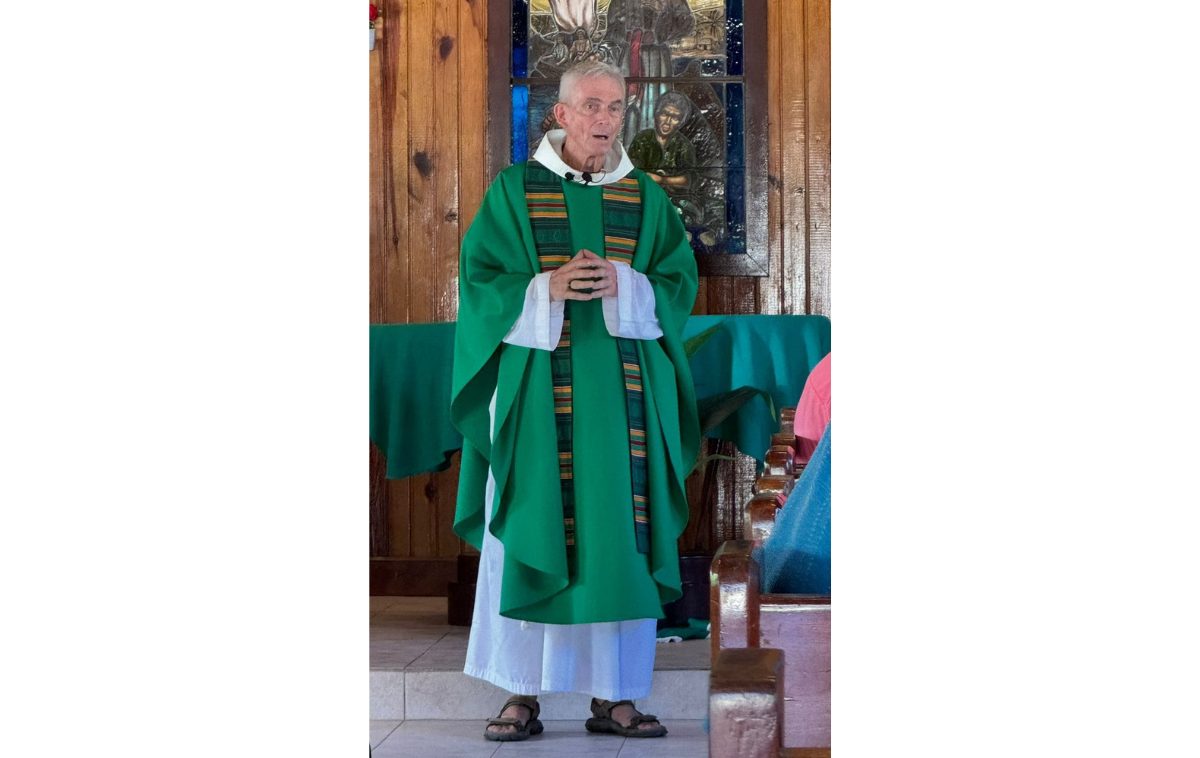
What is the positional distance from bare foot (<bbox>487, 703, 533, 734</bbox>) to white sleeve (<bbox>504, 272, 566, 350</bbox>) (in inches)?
35.8

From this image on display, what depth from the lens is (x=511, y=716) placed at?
325 centimetres

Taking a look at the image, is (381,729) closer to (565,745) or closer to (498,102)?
(565,745)

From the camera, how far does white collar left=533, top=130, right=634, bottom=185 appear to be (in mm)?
3210

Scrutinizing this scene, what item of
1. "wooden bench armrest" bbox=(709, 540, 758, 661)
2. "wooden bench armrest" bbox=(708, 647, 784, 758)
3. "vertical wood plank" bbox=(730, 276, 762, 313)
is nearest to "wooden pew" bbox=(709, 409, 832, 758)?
"wooden bench armrest" bbox=(709, 540, 758, 661)

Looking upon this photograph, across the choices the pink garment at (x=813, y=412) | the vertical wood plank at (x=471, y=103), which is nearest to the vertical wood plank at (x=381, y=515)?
the vertical wood plank at (x=471, y=103)

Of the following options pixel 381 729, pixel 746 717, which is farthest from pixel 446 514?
pixel 746 717

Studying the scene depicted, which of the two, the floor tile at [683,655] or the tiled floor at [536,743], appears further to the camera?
the floor tile at [683,655]

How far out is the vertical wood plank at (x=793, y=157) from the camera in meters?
4.98

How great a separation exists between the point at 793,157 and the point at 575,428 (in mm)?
2247

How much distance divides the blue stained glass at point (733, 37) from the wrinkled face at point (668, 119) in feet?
0.82

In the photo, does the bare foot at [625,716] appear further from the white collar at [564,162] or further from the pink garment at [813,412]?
the white collar at [564,162]

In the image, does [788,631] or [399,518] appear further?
[399,518]
